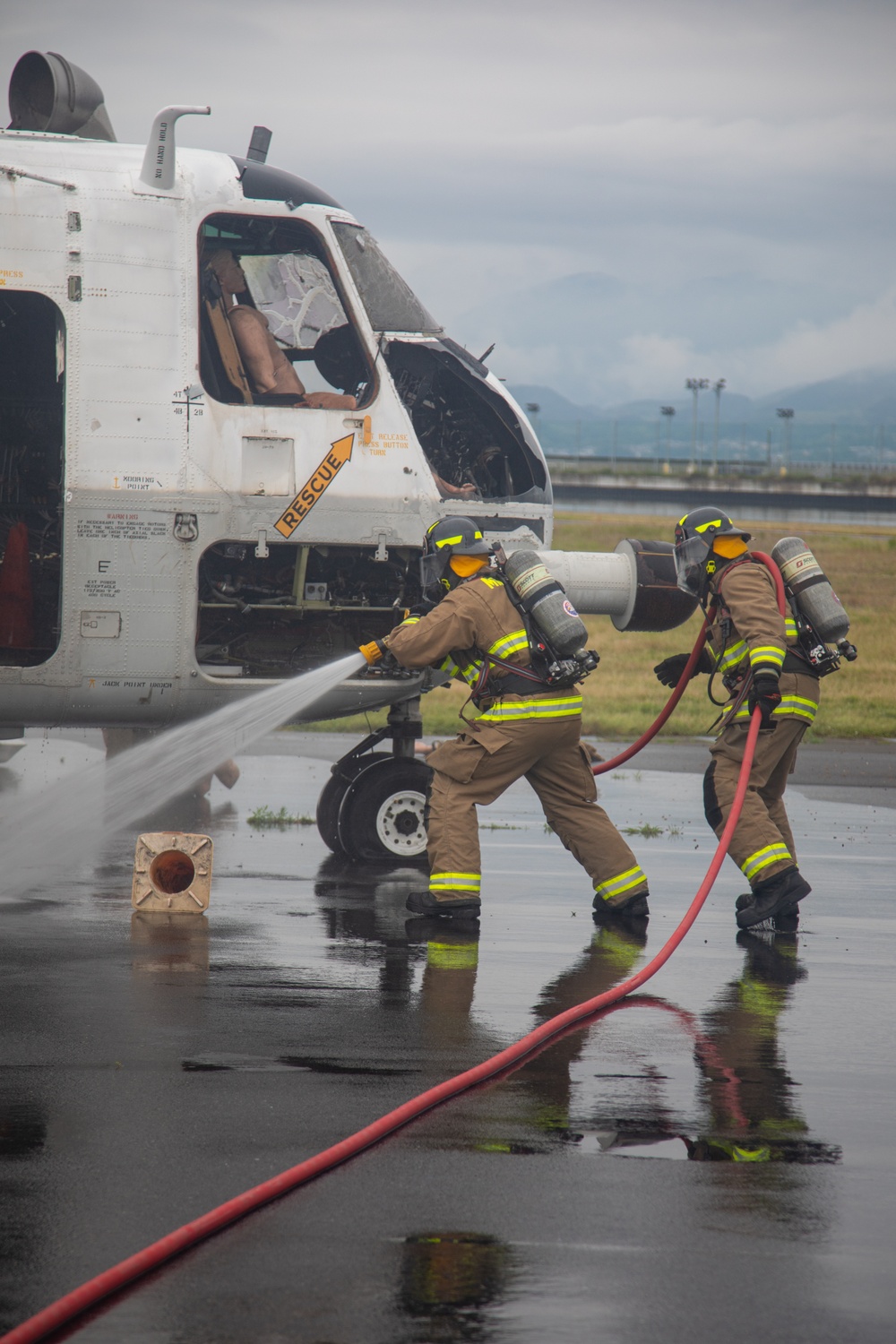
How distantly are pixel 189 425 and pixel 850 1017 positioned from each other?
15.3ft

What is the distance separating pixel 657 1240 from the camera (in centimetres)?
373

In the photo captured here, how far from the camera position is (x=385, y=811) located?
351 inches

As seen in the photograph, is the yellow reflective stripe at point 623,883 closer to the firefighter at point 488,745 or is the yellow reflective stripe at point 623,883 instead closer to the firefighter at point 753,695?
the firefighter at point 488,745

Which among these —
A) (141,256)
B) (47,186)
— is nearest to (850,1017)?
(141,256)

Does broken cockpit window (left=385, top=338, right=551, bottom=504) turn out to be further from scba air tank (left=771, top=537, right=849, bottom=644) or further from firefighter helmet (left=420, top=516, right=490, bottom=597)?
scba air tank (left=771, top=537, right=849, bottom=644)

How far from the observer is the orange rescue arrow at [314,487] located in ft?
27.4

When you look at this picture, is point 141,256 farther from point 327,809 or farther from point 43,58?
point 327,809

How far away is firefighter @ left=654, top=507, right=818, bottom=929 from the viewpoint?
7.50m

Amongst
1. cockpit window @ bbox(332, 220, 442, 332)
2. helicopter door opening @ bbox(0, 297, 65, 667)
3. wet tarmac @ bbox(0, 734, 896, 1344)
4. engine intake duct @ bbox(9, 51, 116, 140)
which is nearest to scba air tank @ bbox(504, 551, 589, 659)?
wet tarmac @ bbox(0, 734, 896, 1344)

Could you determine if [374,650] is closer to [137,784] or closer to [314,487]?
[314,487]

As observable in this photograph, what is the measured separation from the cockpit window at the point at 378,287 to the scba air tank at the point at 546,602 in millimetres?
1917

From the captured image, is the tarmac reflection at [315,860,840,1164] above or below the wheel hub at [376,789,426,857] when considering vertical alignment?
below

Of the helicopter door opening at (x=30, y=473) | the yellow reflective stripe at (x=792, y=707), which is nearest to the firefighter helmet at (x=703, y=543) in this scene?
the yellow reflective stripe at (x=792, y=707)

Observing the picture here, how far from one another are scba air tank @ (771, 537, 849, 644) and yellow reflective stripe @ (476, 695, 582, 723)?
1429 mm
